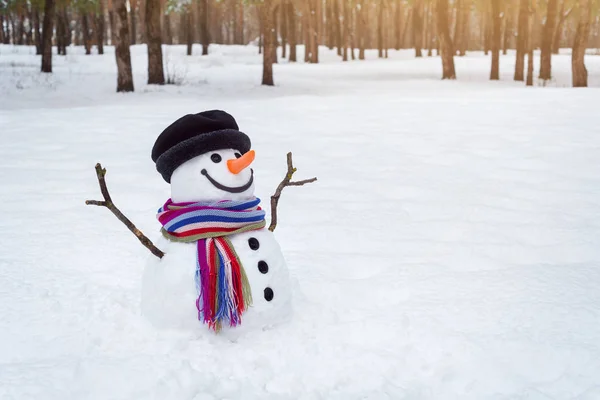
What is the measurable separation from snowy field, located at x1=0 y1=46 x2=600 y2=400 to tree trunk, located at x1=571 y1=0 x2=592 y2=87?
8.97 meters

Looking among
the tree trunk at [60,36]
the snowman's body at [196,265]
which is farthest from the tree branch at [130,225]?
the tree trunk at [60,36]

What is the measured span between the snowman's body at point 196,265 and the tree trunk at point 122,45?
12.6m

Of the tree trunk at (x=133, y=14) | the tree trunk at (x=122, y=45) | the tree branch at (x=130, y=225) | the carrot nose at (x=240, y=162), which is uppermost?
the tree trunk at (x=133, y=14)

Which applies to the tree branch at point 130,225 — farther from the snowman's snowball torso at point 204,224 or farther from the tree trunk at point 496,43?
the tree trunk at point 496,43

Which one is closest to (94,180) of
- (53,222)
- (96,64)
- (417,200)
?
(53,222)

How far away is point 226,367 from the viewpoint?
8.48ft

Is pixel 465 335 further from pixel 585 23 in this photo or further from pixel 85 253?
pixel 585 23

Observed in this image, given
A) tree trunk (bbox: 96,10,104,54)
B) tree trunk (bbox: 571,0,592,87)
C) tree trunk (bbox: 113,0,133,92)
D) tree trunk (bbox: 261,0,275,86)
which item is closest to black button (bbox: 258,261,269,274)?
tree trunk (bbox: 113,0,133,92)

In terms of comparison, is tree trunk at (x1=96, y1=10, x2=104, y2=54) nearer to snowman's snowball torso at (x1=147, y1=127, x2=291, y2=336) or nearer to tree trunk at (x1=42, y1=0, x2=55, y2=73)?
tree trunk at (x1=42, y1=0, x2=55, y2=73)

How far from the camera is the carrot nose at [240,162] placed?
2.64 m

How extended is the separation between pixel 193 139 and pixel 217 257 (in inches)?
20.8

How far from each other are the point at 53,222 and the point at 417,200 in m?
2.84

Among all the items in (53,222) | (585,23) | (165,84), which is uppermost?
(585,23)

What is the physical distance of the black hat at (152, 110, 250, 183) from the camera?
271 centimetres
